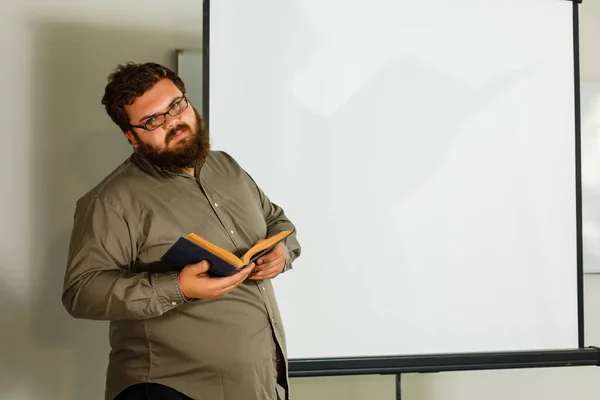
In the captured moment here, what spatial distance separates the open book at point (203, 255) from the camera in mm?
1317

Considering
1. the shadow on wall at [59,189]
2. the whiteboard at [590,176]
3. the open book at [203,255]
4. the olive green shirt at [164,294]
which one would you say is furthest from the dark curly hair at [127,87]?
the whiteboard at [590,176]

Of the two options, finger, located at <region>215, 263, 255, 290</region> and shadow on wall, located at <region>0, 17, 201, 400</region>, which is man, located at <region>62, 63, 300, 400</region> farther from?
shadow on wall, located at <region>0, 17, 201, 400</region>

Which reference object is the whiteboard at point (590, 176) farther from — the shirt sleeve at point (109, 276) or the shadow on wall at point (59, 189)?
the shirt sleeve at point (109, 276)

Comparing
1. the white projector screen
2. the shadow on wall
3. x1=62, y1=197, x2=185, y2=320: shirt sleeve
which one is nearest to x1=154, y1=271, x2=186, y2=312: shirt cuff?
x1=62, y1=197, x2=185, y2=320: shirt sleeve

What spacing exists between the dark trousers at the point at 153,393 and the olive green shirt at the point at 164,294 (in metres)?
0.01

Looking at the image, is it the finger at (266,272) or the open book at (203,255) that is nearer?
the open book at (203,255)

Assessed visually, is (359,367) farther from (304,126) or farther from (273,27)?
(273,27)

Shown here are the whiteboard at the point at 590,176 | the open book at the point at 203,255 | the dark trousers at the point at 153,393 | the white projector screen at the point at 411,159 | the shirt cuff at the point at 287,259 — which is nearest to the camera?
the open book at the point at 203,255

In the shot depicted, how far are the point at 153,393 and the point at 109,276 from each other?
11.4 inches

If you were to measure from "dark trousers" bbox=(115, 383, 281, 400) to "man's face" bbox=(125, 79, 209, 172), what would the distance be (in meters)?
0.49

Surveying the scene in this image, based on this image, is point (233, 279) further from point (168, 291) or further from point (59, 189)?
point (59, 189)

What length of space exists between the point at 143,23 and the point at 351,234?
3.30 feet

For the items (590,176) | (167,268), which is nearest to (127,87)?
(167,268)

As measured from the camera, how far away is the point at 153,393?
4.87 ft
